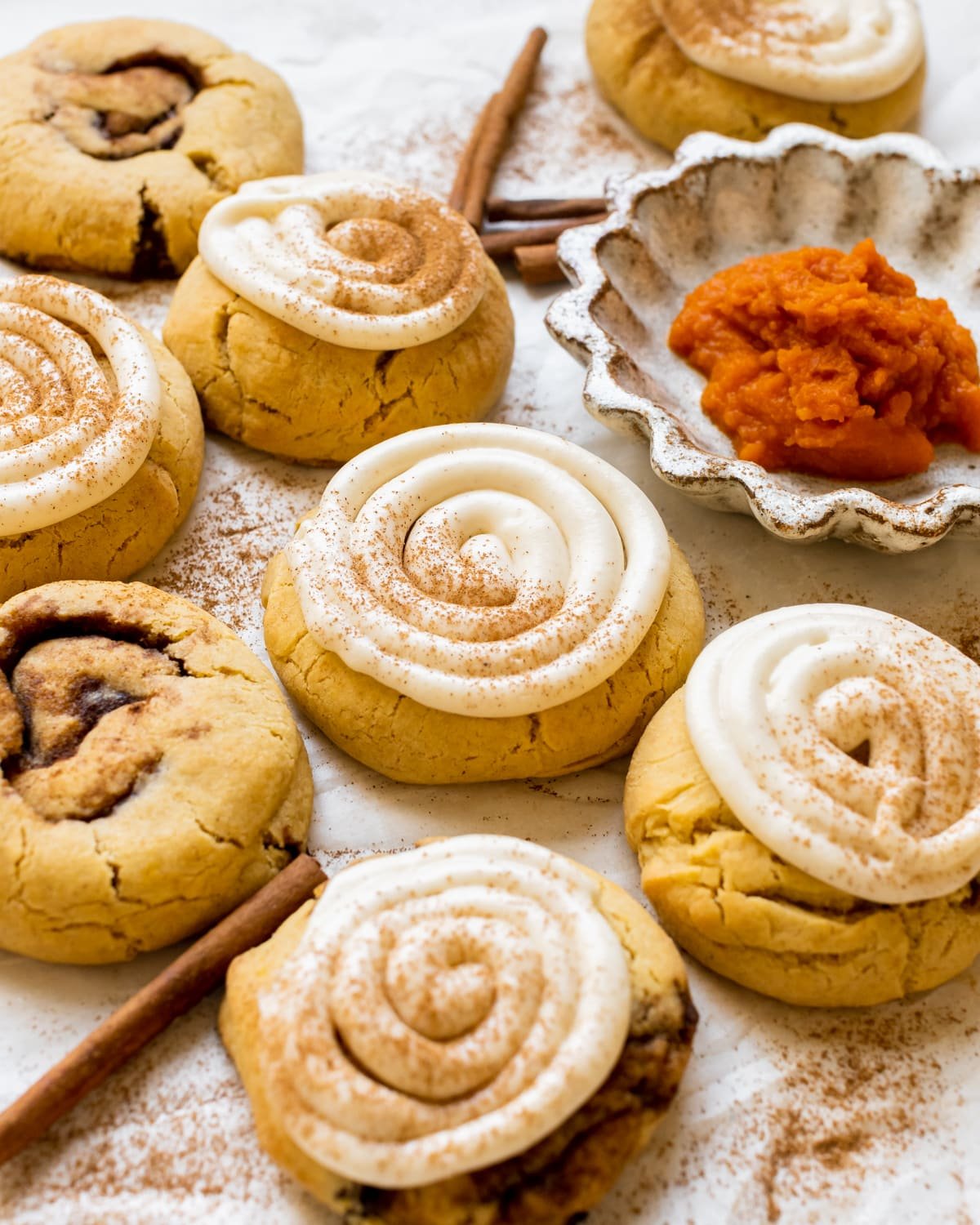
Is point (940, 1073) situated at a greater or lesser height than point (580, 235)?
lesser

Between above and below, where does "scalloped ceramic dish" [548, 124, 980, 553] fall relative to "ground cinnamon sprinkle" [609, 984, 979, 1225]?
above

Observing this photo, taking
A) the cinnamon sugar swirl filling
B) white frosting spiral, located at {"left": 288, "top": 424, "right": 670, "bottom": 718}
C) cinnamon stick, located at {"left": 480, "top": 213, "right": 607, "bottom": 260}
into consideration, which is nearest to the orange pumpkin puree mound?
white frosting spiral, located at {"left": 288, "top": 424, "right": 670, "bottom": 718}

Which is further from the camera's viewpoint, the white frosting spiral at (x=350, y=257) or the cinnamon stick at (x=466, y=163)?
the cinnamon stick at (x=466, y=163)

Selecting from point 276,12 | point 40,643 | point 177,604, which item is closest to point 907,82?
point 276,12

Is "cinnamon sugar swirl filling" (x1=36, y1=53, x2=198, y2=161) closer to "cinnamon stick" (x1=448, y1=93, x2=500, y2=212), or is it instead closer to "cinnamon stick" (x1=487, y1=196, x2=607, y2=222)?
"cinnamon stick" (x1=448, y1=93, x2=500, y2=212)

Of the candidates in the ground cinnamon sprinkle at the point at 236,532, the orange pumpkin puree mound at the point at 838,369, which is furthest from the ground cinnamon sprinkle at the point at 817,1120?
the ground cinnamon sprinkle at the point at 236,532

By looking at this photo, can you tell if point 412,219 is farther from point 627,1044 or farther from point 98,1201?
point 98,1201

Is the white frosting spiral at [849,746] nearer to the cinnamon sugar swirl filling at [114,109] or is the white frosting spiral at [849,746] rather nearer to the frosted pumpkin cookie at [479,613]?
the frosted pumpkin cookie at [479,613]
